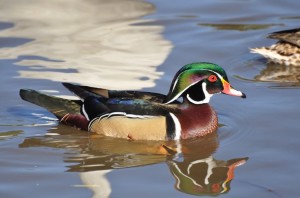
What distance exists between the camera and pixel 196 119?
386 inches

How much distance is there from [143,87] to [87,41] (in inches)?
87.0

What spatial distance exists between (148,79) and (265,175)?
3.32 metres

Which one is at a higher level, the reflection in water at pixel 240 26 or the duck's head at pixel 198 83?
the reflection in water at pixel 240 26

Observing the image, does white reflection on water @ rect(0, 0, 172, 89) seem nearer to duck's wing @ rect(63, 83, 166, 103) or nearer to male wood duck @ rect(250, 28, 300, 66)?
duck's wing @ rect(63, 83, 166, 103)

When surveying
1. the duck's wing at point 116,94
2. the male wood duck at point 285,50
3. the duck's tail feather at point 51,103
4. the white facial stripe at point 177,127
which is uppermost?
the male wood duck at point 285,50

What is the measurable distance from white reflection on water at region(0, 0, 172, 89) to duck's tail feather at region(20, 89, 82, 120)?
1.28 metres

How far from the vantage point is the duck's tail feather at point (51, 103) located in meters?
10.1

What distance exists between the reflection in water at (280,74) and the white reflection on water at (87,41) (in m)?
1.37

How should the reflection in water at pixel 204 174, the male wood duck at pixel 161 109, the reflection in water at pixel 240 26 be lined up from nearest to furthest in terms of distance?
1. the reflection in water at pixel 204 174
2. the male wood duck at pixel 161 109
3. the reflection in water at pixel 240 26

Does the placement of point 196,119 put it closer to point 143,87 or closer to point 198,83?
point 198,83

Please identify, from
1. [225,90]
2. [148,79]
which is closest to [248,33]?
[148,79]

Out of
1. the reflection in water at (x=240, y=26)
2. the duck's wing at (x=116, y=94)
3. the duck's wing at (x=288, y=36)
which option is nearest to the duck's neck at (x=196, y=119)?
the duck's wing at (x=116, y=94)

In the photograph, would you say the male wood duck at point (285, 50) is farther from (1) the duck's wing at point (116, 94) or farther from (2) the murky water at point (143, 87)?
(1) the duck's wing at point (116, 94)

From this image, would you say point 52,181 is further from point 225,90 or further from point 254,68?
point 254,68
